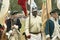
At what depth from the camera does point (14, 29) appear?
6.66 m

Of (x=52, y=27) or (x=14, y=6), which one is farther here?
(x=14, y=6)

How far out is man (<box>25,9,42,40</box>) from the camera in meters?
6.55

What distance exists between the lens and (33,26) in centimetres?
658

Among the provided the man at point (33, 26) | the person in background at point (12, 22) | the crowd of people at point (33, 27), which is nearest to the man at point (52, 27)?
the crowd of people at point (33, 27)

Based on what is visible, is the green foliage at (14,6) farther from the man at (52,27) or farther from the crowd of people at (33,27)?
the man at (52,27)

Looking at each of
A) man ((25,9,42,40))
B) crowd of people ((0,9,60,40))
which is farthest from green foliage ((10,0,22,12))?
man ((25,9,42,40))

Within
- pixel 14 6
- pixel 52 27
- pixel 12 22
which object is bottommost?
pixel 52 27

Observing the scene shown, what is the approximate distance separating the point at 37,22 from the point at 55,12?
416 millimetres

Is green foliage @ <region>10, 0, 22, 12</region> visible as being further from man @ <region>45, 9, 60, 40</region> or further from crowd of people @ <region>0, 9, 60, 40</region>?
man @ <region>45, 9, 60, 40</region>

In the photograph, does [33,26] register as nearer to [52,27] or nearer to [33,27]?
[33,27]

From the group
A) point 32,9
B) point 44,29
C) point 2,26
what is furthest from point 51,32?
point 2,26

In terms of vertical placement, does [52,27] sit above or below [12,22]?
below

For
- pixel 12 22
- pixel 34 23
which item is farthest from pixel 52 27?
pixel 12 22

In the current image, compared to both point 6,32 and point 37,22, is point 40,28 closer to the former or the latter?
point 37,22
